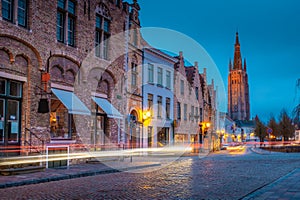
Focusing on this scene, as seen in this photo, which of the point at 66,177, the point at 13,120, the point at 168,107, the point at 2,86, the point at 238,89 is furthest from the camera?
the point at 238,89

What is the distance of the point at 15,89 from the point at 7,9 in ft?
11.5

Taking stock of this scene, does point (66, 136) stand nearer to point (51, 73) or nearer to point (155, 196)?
point (51, 73)

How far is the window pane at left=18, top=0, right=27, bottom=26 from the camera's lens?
60.5 ft

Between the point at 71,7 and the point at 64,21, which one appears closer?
the point at 64,21

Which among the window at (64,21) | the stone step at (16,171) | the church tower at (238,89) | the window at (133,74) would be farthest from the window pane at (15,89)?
the church tower at (238,89)

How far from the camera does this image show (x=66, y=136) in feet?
71.3

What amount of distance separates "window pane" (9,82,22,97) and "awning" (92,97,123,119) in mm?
6092

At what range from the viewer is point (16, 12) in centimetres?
1802

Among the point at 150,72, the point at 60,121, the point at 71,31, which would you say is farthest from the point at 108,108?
the point at 150,72

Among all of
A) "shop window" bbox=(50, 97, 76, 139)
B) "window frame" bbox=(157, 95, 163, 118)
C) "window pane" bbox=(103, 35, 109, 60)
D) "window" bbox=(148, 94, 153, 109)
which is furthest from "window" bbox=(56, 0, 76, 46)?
"window frame" bbox=(157, 95, 163, 118)

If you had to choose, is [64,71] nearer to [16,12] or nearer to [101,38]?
[16,12]

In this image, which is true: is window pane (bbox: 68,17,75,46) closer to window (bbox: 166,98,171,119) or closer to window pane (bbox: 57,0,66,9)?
window pane (bbox: 57,0,66,9)

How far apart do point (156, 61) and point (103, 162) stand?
51.0ft

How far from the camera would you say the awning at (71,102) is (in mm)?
20328
